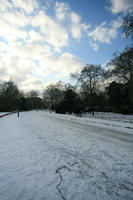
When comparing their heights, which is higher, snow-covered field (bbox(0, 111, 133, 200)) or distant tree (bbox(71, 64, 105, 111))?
distant tree (bbox(71, 64, 105, 111))

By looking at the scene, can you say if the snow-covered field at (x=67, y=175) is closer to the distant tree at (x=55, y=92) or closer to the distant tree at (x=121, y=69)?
the distant tree at (x=121, y=69)

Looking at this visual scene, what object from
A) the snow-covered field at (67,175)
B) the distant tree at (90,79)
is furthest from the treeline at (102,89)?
the snow-covered field at (67,175)

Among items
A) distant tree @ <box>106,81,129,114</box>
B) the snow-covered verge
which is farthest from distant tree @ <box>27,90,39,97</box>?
the snow-covered verge

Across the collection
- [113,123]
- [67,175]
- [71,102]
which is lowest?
[113,123]

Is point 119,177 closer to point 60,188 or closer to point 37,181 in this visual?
point 60,188

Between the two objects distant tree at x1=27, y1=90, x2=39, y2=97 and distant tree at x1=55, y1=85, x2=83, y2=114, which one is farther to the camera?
distant tree at x1=27, y1=90, x2=39, y2=97

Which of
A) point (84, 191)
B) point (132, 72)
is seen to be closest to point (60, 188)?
point (84, 191)

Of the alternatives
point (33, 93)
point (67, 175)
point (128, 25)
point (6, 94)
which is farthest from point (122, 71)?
point (33, 93)

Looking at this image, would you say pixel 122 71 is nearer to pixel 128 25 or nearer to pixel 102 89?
pixel 128 25

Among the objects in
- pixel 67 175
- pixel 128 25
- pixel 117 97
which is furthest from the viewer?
pixel 117 97

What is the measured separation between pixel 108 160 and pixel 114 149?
119 cm

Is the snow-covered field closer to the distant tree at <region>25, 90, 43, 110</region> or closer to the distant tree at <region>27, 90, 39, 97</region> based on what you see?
the distant tree at <region>25, 90, 43, 110</region>

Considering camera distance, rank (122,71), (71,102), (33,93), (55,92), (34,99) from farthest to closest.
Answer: (33,93)
(34,99)
(55,92)
(71,102)
(122,71)

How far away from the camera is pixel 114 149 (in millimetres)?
4527
